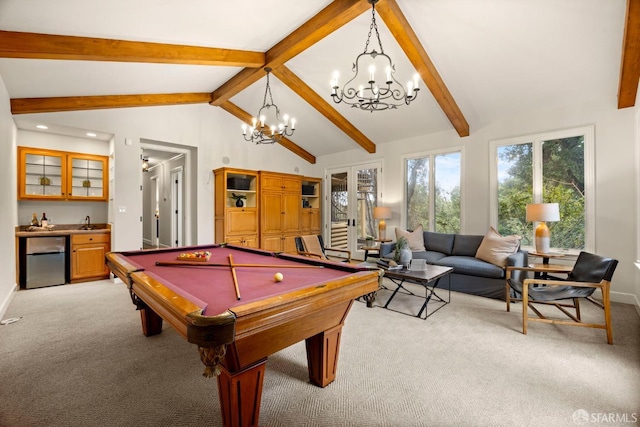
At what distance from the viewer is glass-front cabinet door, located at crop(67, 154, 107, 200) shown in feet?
16.3

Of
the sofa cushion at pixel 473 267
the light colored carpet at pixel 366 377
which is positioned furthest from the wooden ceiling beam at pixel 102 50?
the sofa cushion at pixel 473 267

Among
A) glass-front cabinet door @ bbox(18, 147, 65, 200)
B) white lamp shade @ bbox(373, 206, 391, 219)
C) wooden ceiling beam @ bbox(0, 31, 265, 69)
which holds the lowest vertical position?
white lamp shade @ bbox(373, 206, 391, 219)

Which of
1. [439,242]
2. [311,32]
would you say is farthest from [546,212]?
[311,32]

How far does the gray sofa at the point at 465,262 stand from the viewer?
3.81 meters

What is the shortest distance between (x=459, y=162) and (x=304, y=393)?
4.70 meters

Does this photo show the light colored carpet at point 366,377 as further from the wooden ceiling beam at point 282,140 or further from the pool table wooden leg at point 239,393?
the wooden ceiling beam at point 282,140

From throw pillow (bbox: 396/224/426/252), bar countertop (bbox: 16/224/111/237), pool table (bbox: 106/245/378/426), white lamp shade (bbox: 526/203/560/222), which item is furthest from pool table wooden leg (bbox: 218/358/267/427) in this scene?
bar countertop (bbox: 16/224/111/237)

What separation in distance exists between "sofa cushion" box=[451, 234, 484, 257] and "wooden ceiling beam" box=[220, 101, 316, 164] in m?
4.10

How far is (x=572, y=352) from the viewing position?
7.89ft

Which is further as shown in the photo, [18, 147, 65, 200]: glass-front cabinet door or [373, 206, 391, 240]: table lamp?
[373, 206, 391, 240]: table lamp

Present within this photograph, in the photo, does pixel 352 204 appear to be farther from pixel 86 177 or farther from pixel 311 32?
pixel 86 177

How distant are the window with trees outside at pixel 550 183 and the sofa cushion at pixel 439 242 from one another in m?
0.76

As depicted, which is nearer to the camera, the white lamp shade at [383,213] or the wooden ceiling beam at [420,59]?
the wooden ceiling beam at [420,59]

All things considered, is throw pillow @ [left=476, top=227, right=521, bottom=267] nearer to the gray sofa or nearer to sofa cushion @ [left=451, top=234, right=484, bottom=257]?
the gray sofa
